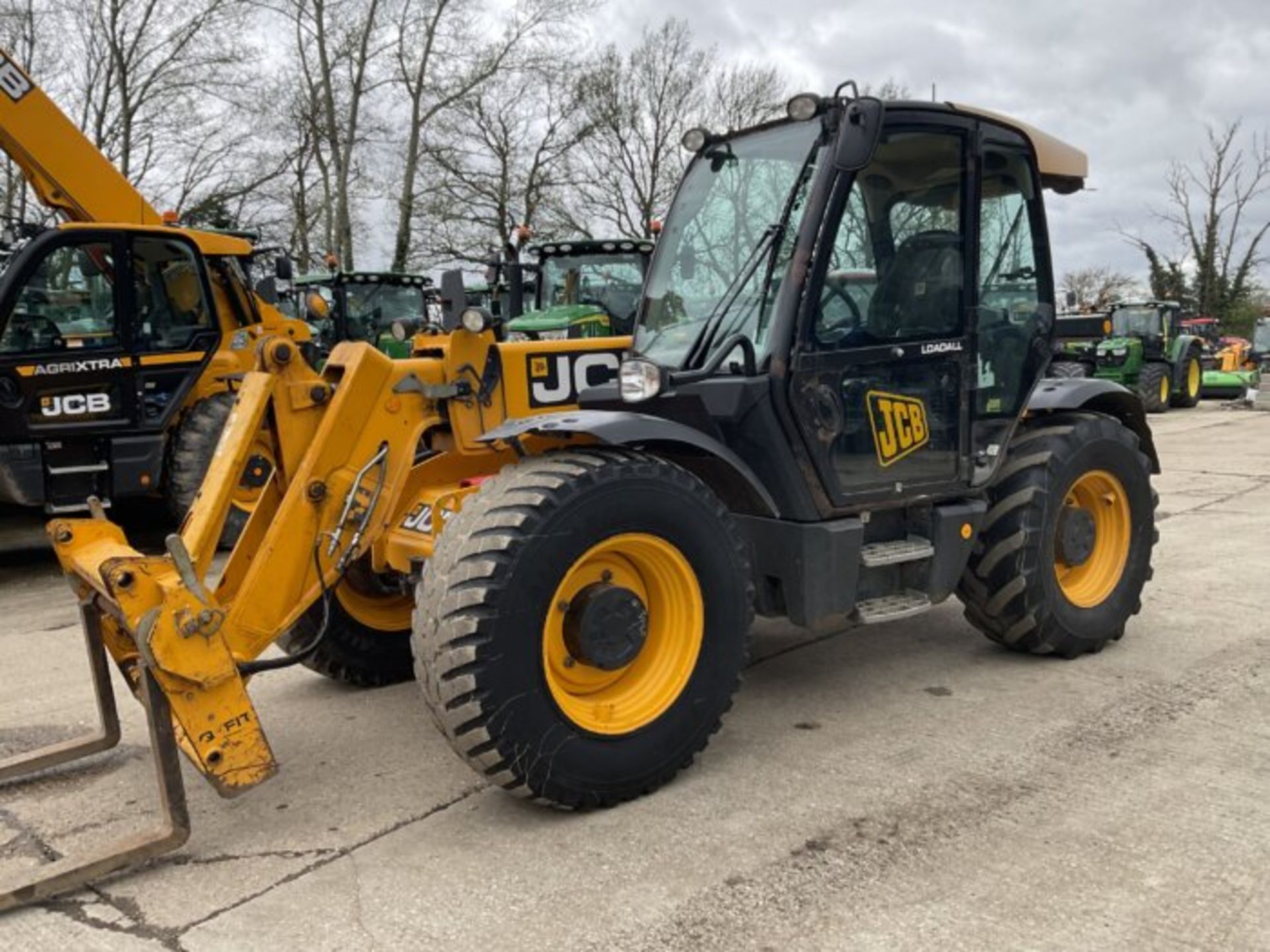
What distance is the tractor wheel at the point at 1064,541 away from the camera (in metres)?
4.48

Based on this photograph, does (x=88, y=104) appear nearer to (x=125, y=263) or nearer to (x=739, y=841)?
(x=125, y=263)

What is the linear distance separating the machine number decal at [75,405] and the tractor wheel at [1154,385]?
18.5 m

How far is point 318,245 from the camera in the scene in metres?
27.7

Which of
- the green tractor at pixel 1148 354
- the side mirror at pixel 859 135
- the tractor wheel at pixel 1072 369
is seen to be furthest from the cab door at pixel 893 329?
the green tractor at pixel 1148 354

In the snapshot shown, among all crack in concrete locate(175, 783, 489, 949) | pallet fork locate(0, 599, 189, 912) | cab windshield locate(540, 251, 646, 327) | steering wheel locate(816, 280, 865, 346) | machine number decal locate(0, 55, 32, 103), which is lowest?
crack in concrete locate(175, 783, 489, 949)

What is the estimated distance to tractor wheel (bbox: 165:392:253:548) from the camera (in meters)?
7.56

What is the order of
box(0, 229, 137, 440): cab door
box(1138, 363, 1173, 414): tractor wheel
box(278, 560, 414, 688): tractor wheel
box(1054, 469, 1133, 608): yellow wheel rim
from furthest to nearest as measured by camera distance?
box(1138, 363, 1173, 414): tractor wheel
box(0, 229, 137, 440): cab door
box(1054, 469, 1133, 608): yellow wheel rim
box(278, 560, 414, 688): tractor wheel

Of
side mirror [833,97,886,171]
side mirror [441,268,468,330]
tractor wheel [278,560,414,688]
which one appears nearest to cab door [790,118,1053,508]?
side mirror [833,97,886,171]

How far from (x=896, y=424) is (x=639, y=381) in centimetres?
106

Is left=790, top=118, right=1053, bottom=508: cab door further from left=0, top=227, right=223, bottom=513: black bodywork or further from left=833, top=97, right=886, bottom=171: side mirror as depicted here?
left=0, top=227, right=223, bottom=513: black bodywork

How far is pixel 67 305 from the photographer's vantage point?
24.0ft

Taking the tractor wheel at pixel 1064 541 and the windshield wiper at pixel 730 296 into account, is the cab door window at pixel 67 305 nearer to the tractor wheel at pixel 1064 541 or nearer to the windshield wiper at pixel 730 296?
the windshield wiper at pixel 730 296

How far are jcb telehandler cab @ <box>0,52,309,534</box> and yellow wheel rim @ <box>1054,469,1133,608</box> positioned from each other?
5.78 m

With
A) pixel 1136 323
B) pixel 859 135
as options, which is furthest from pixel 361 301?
pixel 1136 323
